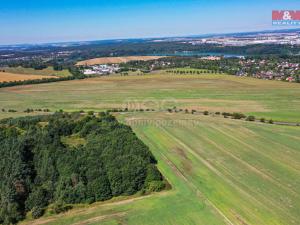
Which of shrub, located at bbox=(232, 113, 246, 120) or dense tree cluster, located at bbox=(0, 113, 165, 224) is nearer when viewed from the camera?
dense tree cluster, located at bbox=(0, 113, 165, 224)

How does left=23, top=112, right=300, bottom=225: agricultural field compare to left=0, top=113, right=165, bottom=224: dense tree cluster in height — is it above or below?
below

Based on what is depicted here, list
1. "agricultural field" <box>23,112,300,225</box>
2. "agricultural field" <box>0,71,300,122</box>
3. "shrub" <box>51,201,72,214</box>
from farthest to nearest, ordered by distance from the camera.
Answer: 1. "agricultural field" <box>0,71,300,122</box>
2. "shrub" <box>51,201,72,214</box>
3. "agricultural field" <box>23,112,300,225</box>

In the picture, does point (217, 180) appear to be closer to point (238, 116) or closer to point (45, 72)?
point (238, 116)

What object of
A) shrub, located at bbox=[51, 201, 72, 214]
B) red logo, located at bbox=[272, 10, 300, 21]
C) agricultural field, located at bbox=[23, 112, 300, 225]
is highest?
red logo, located at bbox=[272, 10, 300, 21]

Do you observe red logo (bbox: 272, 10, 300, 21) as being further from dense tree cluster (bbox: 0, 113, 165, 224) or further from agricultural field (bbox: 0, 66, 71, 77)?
agricultural field (bbox: 0, 66, 71, 77)

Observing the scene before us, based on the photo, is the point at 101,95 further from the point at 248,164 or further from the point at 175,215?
the point at 175,215

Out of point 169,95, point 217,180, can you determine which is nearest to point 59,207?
point 217,180

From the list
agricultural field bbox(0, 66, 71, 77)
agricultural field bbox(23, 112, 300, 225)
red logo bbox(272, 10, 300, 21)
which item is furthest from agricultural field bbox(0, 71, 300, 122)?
agricultural field bbox(0, 66, 71, 77)
